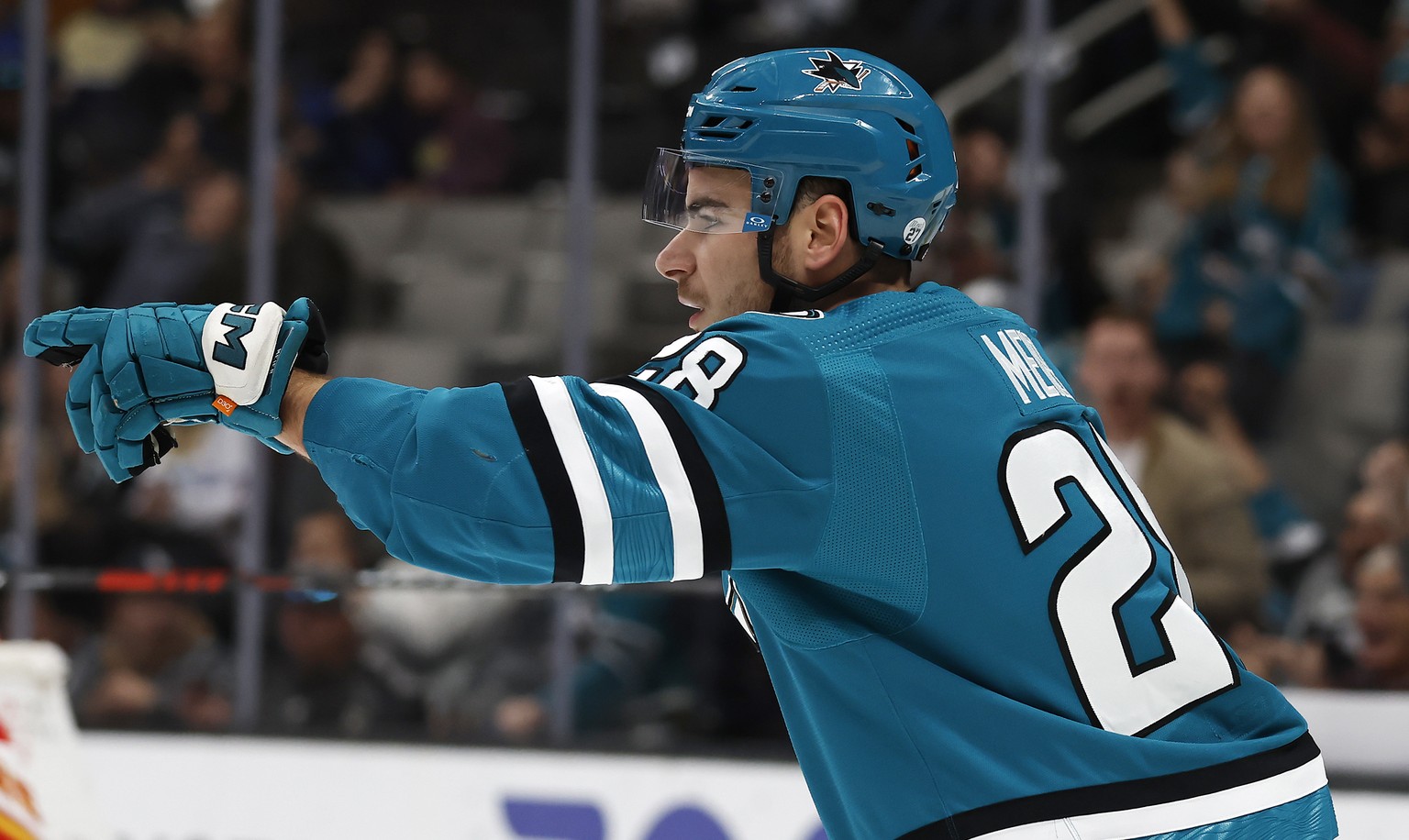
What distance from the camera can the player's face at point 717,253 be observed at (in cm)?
177

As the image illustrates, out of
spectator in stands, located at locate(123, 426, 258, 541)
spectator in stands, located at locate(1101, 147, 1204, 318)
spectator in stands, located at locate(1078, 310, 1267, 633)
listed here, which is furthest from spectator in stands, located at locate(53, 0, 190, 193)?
spectator in stands, located at locate(1078, 310, 1267, 633)

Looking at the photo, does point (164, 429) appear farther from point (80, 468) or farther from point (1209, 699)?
point (80, 468)

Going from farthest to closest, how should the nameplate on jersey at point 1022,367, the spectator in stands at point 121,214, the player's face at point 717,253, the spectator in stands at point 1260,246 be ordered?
the spectator in stands at point 121,214 < the spectator in stands at point 1260,246 < the player's face at point 717,253 < the nameplate on jersey at point 1022,367

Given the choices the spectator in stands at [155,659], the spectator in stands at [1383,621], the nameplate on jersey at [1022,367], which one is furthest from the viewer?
the spectator in stands at [155,659]

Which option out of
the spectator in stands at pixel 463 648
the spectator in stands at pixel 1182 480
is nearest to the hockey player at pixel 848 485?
the spectator in stands at pixel 1182 480

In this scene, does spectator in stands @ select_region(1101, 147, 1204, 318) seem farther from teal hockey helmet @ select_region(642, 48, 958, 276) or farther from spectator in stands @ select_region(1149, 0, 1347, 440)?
teal hockey helmet @ select_region(642, 48, 958, 276)

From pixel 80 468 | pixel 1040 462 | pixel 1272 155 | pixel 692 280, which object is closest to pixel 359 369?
pixel 80 468

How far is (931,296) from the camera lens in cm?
170

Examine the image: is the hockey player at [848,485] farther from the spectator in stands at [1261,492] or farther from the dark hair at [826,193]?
the spectator in stands at [1261,492]

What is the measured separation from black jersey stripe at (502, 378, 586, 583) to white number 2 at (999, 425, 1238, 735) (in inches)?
17.2

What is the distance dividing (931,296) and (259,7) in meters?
3.43

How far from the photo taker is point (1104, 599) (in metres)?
→ 1.61

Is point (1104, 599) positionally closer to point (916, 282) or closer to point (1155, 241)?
point (916, 282)

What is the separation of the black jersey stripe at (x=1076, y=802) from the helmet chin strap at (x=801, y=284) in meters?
0.57
